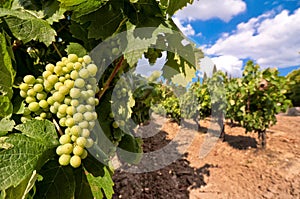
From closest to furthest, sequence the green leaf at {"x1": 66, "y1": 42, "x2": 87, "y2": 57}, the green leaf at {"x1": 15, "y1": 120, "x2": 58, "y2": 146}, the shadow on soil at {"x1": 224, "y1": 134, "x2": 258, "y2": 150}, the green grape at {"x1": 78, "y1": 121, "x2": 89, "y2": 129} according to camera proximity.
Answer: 1. the green leaf at {"x1": 15, "y1": 120, "x2": 58, "y2": 146}
2. the green grape at {"x1": 78, "y1": 121, "x2": 89, "y2": 129}
3. the green leaf at {"x1": 66, "y1": 42, "x2": 87, "y2": 57}
4. the shadow on soil at {"x1": 224, "y1": 134, "x2": 258, "y2": 150}

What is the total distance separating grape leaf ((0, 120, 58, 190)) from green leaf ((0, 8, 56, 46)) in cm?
33

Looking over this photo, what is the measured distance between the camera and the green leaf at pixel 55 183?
940 mm

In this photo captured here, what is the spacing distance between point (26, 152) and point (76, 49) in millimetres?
483

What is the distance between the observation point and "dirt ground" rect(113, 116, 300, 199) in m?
4.44

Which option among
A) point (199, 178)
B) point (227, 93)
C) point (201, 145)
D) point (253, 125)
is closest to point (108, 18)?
point (199, 178)

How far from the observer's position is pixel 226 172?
212 inches

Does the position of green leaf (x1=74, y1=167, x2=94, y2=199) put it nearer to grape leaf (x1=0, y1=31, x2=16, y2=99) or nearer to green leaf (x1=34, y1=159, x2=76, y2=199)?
green leaf (x1=34, y1=159, x2=76, y2=199)

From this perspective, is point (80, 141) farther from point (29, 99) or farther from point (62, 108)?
point (29, 99)

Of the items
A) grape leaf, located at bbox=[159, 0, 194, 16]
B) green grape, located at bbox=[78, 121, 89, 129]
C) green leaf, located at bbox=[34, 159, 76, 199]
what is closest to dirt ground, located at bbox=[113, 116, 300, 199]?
green leaf, located at bbox=[34, 159, 76, 199]

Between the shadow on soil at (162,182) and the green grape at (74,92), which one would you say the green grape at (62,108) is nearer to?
the green grape at (74,92)

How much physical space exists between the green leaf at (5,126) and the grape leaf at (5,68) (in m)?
0.09

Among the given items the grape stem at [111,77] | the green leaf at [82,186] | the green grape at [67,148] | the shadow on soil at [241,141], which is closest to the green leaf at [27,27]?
the grape stem at [111,77]

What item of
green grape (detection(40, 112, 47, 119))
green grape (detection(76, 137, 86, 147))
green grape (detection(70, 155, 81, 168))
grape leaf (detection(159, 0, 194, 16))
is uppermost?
grape leaf (detection(159, 0, 194, 16))

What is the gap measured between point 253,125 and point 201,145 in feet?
5.88
